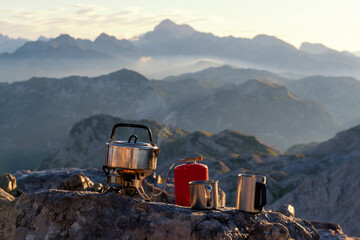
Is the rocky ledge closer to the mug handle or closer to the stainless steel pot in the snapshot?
the mug handle

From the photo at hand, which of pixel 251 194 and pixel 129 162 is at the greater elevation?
pixel 129 162

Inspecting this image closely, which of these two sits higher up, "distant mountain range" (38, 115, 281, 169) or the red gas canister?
the red gas canister

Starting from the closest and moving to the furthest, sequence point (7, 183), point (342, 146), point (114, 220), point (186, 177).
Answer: point (114, 220) < point (186, 177) < point (7, 183) < point (342, 146)

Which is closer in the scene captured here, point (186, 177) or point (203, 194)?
point (203, 194)

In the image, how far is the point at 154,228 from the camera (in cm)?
676

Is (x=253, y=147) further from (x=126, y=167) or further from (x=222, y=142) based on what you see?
(x=126, y=167)

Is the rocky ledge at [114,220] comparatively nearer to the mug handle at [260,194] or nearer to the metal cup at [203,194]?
the metal cup at [203,194]

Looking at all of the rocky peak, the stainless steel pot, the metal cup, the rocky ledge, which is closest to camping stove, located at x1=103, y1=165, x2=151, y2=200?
the stainless steel pot

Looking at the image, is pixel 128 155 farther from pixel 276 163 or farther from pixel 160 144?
pixel 160 144

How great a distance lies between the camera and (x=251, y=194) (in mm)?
7328

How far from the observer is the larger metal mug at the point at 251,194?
729 cm

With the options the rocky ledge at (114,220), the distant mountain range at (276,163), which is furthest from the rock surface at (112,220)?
the distant mountain range at (276,163)

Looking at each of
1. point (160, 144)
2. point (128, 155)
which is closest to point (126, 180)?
point (128, 155)

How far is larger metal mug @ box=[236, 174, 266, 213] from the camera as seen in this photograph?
7.29 meters
